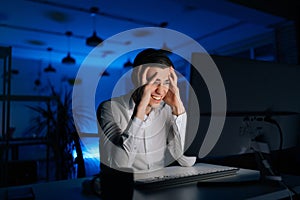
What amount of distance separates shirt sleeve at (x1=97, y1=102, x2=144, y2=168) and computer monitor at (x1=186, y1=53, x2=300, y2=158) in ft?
1.21

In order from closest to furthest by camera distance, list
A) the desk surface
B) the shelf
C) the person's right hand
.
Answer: the desk surface
the person's right hand
the shelf

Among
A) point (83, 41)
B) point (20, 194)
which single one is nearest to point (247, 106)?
point (20, 194)

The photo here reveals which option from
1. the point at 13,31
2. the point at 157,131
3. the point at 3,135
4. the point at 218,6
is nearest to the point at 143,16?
the point at 218,6

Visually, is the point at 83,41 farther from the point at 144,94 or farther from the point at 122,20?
the point at 144,94

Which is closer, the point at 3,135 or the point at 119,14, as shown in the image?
the point at 3,135

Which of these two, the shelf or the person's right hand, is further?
the shelf

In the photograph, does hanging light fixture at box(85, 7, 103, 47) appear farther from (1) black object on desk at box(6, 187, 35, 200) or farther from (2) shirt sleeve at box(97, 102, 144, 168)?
(1) black object on desk at box(6, 187, 35, 200)

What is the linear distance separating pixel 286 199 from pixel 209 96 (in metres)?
0.54

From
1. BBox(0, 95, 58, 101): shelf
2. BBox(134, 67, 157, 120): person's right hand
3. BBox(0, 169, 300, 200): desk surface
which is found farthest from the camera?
BBox(0, 95, 58, 101): shelf

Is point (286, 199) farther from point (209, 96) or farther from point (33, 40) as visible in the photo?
point (33, 40)

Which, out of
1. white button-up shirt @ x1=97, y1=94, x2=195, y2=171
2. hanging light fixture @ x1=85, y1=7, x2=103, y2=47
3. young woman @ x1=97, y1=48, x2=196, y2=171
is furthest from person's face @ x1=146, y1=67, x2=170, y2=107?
hanging light fixture @ x1=85, y1=7, x2=103, y2=47

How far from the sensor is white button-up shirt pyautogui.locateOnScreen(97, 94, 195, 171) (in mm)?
1226

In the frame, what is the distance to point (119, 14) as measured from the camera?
4.58 metres

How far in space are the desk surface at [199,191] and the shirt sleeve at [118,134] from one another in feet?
0.72
